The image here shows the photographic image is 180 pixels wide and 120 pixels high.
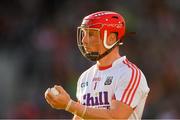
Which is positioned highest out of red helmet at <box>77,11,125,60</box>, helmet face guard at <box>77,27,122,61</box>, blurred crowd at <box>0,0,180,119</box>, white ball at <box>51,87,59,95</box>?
red helmet at <box>77,11,125,60</box>

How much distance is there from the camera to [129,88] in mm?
6109

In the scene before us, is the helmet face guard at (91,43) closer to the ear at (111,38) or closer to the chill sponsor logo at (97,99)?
the ear at (111,38)

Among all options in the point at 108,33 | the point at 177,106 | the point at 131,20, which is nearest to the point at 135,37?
the point at 131,20

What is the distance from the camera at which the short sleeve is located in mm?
6059

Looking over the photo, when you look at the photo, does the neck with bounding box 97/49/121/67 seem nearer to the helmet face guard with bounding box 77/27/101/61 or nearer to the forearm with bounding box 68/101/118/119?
the helmet face guard with bounding box 77/27/101/61

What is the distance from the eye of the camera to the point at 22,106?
11.7 meters

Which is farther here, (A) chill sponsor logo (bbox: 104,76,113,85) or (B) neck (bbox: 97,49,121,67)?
(B) neck (bbox: 97,49,121,67)

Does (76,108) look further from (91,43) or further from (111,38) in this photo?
(111,38)

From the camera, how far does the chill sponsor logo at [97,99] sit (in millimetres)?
6195

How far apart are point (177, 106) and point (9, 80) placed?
2.74 metres

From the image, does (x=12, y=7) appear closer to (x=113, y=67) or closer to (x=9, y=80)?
(x=9, y=80)

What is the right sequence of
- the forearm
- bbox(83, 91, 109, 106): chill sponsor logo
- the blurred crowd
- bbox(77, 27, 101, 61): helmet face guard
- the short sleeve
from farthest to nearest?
1. the blurred crowd
2. bbox(77, 27, 101, 61): helmet face guard
3. bbox(83, 91, 109, 106): chill sponsor logo
4. the short sleeve
5. the forearm

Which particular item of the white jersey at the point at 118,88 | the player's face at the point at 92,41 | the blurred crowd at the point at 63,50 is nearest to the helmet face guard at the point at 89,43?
the player's face at the point at 92,41

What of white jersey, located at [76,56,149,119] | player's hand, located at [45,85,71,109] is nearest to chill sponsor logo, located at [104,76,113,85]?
white jersey, located at [76,56,149,119]
